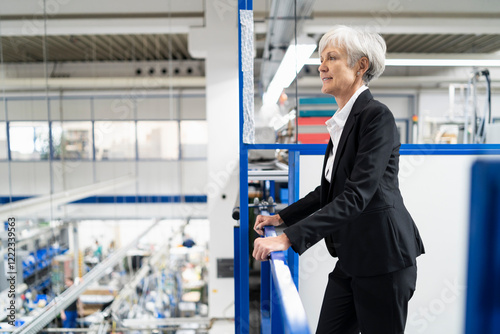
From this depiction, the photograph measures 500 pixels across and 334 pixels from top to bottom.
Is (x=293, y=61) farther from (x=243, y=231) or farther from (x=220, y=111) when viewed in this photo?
(x=220, y=111)

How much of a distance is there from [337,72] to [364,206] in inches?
17.0

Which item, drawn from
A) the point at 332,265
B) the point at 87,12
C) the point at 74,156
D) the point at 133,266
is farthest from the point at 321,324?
the point at 74,156

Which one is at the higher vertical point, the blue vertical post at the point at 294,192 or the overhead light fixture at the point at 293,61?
the overhead light fixture at the point at 293,61

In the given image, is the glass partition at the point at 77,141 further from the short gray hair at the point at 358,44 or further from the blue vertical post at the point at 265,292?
the short gray hair at the point at 358,44

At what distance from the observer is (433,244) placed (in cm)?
161

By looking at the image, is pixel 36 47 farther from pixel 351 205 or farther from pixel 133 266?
pixel 351 205

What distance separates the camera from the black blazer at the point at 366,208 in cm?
88

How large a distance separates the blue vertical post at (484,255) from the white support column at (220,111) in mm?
3040

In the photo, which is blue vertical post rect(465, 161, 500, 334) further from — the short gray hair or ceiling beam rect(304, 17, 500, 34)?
ceiling beam rect(304, 17, 500, 34)

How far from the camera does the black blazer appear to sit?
34.5 inches

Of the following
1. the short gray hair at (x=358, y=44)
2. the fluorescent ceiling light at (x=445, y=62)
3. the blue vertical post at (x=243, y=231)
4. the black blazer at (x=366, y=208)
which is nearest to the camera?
the black blazer at (x=366, y=208)

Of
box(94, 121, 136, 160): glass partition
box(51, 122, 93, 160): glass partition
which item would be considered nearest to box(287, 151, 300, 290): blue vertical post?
Result: box(94, 121, 136, 160): glass partition

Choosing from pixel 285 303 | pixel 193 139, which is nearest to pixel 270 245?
pixel 285 303

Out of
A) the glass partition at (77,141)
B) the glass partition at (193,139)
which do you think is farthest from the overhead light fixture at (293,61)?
the glass partition at (77,141)
